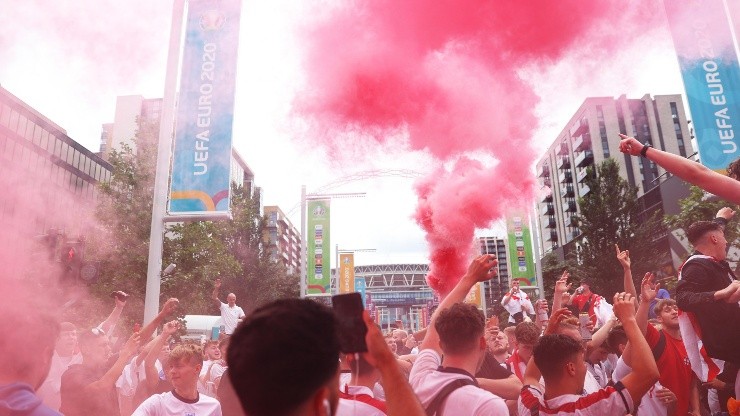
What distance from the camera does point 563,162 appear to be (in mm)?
85500

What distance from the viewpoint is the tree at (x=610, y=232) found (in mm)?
30000

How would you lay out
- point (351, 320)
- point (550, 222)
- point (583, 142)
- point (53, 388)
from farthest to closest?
point (550, 222)
point (583, 142)
point (53, 388)
point (351, 320)

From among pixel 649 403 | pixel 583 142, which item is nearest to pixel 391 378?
pixel 649 403

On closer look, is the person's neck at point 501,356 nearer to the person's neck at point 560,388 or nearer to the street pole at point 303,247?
the person's neck at point 560,388

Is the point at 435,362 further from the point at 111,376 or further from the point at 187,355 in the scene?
the point at 111,376

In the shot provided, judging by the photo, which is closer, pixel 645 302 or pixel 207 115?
pixel 645 302

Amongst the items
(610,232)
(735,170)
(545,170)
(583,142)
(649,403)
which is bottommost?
(649,403)

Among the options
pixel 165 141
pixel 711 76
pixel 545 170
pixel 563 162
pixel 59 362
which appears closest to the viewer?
pixel 59 362

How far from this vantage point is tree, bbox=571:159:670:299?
1181 inches

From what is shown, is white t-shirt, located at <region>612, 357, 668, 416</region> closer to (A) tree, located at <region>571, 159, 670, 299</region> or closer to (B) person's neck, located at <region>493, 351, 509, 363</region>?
(B) person's neck, located at <region>493, 351, 509, 363</region>

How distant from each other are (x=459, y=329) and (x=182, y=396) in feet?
8.61

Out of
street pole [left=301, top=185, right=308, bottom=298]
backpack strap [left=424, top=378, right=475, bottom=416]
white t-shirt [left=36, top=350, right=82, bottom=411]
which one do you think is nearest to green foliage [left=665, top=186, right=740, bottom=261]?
street pole [left=301, top=185, right=308, bottom=298]

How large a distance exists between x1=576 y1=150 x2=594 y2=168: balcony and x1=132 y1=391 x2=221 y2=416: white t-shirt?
80.8 meters

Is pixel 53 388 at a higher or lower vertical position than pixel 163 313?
lower
